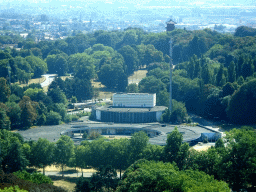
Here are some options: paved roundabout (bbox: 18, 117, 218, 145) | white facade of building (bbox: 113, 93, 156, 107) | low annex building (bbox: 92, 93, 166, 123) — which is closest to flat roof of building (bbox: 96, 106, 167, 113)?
low annex building (bbox: 92, 93, 166, 123)

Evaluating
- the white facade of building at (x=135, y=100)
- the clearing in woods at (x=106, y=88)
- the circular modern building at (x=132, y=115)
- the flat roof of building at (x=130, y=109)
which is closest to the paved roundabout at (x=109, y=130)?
the circular modern building at (x=132, y=115)

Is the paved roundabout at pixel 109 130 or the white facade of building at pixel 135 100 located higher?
the white facade of building at pixel 135 100

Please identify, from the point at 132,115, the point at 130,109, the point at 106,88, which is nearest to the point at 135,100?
the point at 130,109

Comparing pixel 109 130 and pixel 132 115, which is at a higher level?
pixel 132 115

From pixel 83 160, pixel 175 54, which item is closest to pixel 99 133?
pixel 83 160

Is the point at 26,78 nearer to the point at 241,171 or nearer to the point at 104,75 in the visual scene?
the point at 104,75

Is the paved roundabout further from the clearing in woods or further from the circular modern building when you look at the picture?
the clearing in woods

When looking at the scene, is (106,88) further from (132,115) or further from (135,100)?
(132,115)

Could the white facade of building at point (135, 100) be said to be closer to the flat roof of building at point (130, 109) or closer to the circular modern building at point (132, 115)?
the flat roof of building at point (130, 109)

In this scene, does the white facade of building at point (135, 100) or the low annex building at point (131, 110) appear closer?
the low annex building at point (131, 110)
